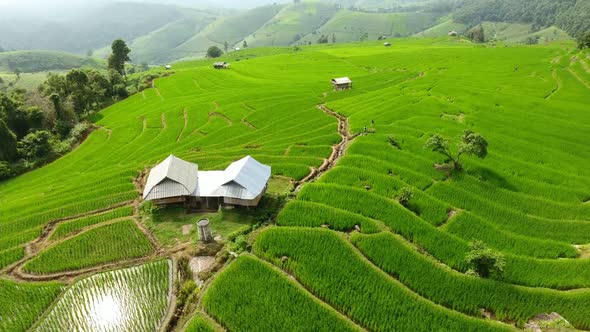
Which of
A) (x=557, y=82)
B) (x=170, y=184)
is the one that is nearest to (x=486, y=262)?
(x=170, y=184)

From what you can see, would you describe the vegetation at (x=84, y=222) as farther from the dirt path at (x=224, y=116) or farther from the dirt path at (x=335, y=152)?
the dirt path at (x=224, y=116)

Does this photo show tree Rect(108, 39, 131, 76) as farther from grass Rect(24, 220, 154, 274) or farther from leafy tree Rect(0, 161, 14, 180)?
grass Rect(24, 220, 154, 274)

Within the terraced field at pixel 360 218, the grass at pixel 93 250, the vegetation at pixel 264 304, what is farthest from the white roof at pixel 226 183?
the vegetation at pixel 264 304

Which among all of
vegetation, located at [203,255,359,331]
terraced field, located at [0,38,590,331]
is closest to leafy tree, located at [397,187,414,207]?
terraced field, located at [0,38,590,331]

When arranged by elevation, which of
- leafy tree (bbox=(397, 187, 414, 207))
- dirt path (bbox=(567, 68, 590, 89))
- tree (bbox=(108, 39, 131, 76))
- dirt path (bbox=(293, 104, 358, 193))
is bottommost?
leafy tree (bbox=(397, 187, 414, 207))

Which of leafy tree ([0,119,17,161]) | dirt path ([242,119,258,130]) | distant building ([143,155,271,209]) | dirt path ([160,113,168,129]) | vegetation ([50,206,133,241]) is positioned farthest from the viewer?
dirt path ([160,113,168,129])

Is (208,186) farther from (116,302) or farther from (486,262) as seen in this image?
(486,262)

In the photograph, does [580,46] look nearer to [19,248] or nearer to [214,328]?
[214,328]

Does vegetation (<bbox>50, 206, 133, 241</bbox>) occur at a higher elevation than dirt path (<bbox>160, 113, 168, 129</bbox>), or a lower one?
lower
